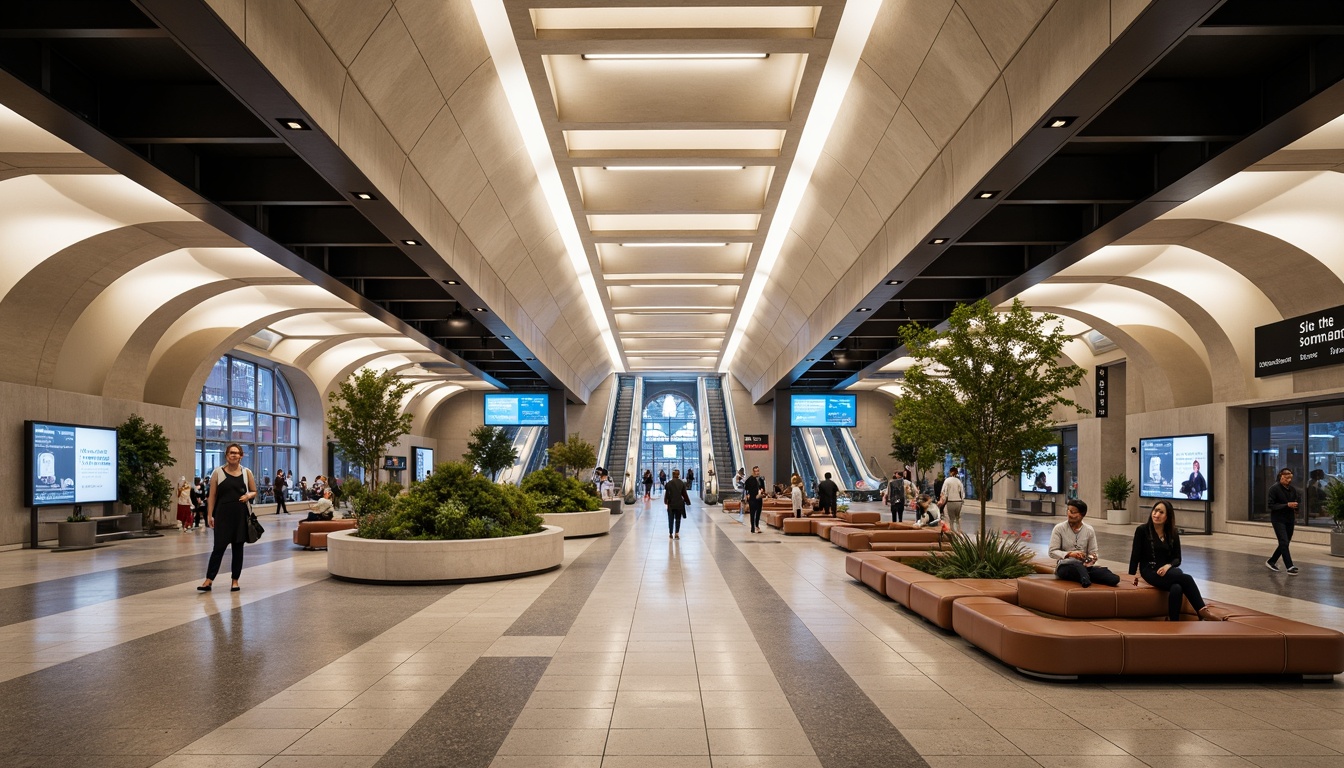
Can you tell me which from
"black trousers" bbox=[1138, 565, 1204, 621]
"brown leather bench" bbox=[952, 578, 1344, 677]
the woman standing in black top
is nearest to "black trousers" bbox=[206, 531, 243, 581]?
the woman standing in black top

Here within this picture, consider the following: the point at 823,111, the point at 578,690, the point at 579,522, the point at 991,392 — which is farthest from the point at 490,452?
the point at 578,690

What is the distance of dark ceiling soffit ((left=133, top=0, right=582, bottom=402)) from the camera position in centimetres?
617

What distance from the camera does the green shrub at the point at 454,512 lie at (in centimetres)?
1232

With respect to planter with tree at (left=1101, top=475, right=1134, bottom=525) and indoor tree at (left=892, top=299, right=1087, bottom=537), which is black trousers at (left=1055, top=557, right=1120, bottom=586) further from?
planter with tree at (left=1101, top=475, right=1134, bottom=525)

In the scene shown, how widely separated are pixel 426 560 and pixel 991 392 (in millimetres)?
7359

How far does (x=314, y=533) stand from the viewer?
1686cm

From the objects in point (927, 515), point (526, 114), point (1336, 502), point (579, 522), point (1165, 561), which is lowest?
point (579, 522)

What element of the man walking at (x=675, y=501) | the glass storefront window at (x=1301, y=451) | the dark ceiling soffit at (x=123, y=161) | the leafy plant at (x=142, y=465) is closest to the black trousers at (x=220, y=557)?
the dark ceiling soffit at (x=123, y=161)

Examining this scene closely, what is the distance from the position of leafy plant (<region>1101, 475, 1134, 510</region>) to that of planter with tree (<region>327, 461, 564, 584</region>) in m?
17.9

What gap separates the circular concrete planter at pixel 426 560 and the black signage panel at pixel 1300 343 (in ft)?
50.2

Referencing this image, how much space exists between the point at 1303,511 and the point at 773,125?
1496 cm

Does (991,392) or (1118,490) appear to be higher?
(991,392)

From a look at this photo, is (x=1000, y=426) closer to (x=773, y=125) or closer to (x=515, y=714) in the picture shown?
(x=773, y=125)

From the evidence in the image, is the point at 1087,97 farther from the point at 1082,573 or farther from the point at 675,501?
the point at 675,501
